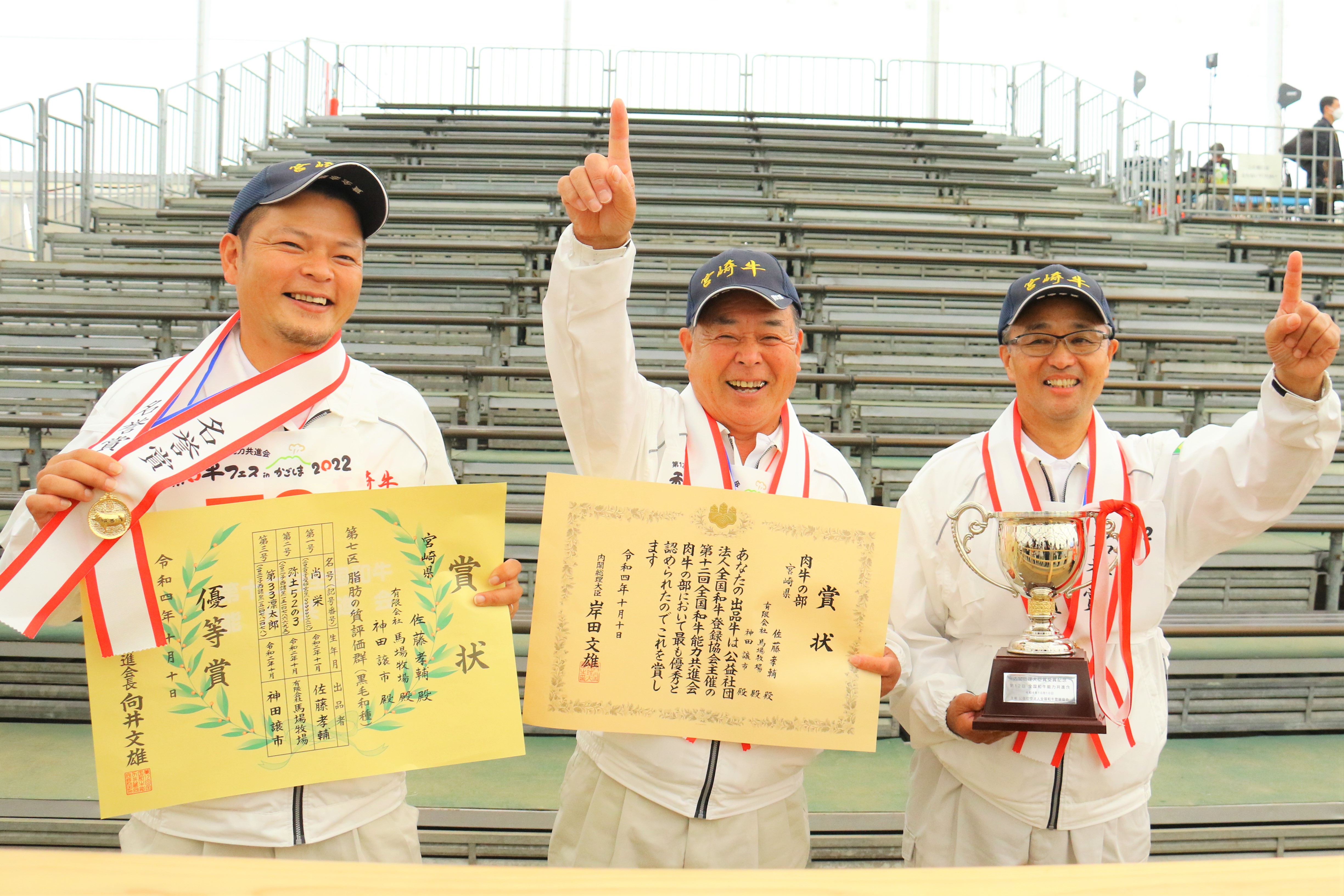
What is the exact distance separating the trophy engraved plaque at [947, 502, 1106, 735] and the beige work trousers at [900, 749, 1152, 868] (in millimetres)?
180

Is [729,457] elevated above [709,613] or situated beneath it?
elevated above

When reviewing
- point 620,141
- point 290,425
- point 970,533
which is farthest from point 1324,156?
point 290,425

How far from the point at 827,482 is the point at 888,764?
144 cm

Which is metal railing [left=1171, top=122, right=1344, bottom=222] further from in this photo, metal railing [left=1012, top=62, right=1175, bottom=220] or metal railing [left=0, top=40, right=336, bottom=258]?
metal railing [left=0, top=40, right=336, bottom=258]

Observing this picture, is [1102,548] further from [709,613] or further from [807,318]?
[807,318]

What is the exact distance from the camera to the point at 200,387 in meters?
1.17

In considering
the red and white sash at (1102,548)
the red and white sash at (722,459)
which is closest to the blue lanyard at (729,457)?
the red and white sash at (722,459)

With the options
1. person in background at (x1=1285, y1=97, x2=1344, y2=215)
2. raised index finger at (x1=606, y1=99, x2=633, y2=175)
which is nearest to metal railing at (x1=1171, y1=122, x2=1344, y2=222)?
person in background at (x1=1285, y1=97, x2=1344, y2=215)

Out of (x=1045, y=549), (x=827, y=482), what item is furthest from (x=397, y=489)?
(x=1045, y=549)

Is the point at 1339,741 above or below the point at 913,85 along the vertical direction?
below

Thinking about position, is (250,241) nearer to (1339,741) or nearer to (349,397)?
(349,397)

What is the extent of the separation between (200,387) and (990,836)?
1.31 meters

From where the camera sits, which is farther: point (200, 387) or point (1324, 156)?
point (1324, 156)

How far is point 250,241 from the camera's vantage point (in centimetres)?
120
